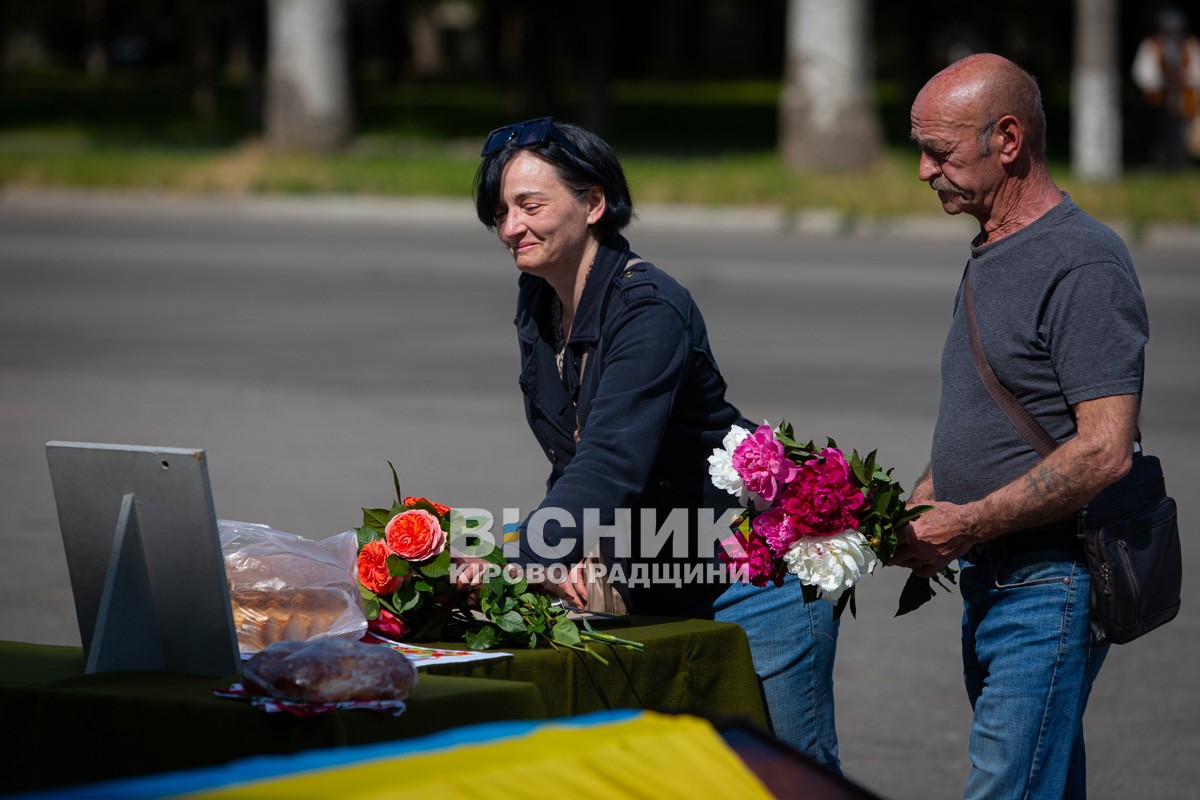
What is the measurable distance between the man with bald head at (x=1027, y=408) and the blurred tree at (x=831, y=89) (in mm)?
16945

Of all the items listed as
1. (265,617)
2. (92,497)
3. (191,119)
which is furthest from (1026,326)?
(191,119)

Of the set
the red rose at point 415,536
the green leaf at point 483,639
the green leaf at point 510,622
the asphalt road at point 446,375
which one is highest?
the red rose at point 415,536

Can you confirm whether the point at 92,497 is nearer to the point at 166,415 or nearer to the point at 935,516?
the point at 935,516

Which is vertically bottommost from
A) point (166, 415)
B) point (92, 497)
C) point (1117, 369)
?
point (166, 415)

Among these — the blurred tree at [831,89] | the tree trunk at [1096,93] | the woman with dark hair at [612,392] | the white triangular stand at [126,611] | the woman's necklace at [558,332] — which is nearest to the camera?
the white triangular stand at [126,611]

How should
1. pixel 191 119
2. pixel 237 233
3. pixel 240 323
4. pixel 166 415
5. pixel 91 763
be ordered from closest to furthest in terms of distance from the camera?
pixel 91 763
pixel 166 415
pixel 240 323
pixel 237 233
pixel 191 119

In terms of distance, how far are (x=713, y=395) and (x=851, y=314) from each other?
8.71 metres

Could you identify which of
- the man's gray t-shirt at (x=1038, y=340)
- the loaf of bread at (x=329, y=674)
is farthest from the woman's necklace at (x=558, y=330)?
the loaf of bread at (x=329, y=674)

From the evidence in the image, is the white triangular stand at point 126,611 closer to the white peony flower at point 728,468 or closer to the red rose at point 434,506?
the red rose at point 434,506

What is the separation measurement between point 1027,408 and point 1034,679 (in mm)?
511

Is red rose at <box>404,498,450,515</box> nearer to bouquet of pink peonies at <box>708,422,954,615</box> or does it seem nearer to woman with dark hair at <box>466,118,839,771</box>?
woman with dark hair at <box>466,118,839,771</box>

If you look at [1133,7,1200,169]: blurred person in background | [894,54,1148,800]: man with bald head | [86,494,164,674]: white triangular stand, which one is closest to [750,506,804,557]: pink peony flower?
[894,54,1148,800]: man with bald head

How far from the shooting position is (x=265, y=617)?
3.18 meters

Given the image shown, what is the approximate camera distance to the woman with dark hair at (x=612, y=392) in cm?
331
